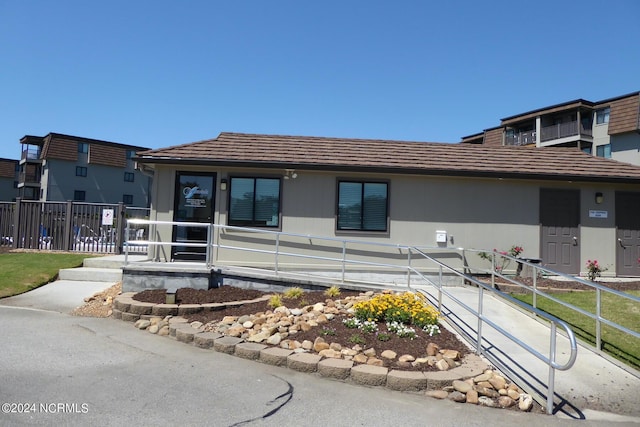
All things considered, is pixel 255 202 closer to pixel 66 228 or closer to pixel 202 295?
pixel 202 295

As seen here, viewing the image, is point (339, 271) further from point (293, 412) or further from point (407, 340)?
point (293, 412)

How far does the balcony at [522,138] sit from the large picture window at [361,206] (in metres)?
40.2

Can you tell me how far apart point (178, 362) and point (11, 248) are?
11.8 metres

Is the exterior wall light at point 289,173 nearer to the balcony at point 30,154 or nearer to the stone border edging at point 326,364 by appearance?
the stone border edging at point 326,364

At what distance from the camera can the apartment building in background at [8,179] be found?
58469mm

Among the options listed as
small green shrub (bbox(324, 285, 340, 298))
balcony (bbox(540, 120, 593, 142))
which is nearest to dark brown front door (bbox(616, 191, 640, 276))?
small green shrub (bbox(324, 285, 340, 298))

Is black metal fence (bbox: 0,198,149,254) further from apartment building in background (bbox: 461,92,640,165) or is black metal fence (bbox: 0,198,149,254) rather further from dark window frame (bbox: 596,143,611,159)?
dark window frame (bbox: 596,143,611,159)

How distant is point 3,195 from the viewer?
58.6m

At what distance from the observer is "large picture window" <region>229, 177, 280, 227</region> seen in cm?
1090

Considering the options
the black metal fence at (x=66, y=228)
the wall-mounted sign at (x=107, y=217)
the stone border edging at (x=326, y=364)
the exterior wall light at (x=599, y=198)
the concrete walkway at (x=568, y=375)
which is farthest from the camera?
the black metal fence at (x=66, y=228)

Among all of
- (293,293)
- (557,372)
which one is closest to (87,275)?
(293,293)

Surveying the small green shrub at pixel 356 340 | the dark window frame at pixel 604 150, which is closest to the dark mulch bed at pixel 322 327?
the small green shrub at pixel 356 340

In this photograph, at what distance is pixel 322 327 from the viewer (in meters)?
6.05

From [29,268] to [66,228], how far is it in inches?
132
